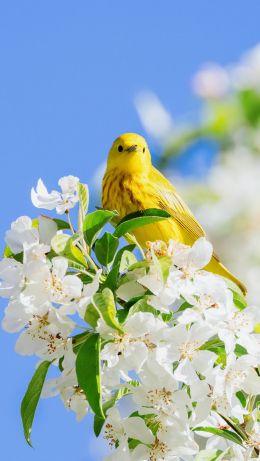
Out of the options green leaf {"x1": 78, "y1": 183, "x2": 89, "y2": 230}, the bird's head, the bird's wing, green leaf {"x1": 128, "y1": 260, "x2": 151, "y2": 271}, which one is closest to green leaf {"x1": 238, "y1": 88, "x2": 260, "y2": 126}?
the bird's wing

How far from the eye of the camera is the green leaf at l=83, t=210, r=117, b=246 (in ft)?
6.98

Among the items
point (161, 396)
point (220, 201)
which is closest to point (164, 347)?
point (161, 396)

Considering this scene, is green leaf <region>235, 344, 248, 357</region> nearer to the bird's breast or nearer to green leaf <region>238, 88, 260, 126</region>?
green leaf <region>238, 88, 260, 126</region>

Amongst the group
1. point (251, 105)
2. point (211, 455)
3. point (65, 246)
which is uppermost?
point (251, 105)

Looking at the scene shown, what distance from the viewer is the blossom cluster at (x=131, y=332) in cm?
196

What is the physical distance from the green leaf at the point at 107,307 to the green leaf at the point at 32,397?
299 millimetres

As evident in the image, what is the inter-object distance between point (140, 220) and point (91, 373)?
15.6 inches

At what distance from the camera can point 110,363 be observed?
201cm

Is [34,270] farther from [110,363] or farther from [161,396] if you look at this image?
[161,396]

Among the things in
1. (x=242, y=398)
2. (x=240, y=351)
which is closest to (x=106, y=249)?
(x=240, y=351)

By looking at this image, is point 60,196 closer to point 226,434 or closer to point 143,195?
point 226,434

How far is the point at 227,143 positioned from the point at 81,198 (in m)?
1.00

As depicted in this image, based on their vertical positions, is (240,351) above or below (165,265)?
below

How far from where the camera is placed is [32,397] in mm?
2146
